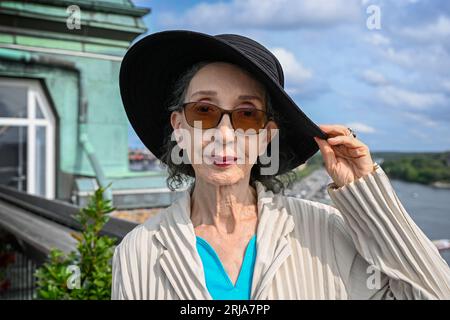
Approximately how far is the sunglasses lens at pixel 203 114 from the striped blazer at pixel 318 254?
0.88ft

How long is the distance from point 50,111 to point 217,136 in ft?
24.9

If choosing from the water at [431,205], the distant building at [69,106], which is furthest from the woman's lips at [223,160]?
the distant building at [69,106]

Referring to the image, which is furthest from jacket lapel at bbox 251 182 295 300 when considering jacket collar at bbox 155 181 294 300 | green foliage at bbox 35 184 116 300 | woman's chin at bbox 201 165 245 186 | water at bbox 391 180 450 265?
green foliage at bbox 35 184 116 300

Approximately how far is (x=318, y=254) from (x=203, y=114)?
1.58 ft

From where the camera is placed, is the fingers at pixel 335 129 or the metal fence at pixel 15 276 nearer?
the fingers at pixel 335 129

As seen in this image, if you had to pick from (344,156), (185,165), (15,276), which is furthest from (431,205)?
(15,276)

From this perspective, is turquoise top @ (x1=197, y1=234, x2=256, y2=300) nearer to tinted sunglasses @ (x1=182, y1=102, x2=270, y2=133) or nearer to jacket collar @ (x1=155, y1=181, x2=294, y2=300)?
jacket collar @ (x1=155, y1=181, x2=294, y2=300)

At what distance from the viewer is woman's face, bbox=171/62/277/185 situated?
1.29 meters

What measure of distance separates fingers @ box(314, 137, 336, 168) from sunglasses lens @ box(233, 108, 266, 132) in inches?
6.7

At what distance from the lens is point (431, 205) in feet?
7.02

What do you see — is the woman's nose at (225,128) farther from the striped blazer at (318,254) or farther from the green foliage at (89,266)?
the green foliage at (89,266)

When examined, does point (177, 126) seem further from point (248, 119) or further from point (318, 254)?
point (318, 254)

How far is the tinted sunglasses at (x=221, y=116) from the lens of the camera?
129cm
